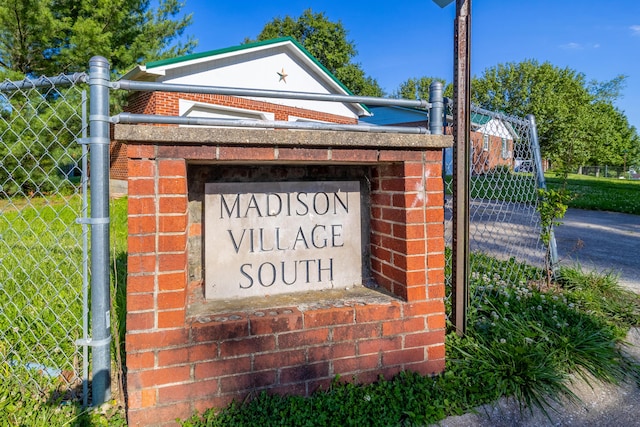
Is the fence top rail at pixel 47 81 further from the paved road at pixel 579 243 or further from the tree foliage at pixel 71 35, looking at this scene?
the tree foliage at pixel 71 35

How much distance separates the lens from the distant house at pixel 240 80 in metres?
9.29

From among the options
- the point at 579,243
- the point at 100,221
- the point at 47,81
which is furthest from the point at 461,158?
the point at 47,81

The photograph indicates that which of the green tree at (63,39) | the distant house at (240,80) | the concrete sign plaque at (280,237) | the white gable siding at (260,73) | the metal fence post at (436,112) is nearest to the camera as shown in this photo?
the concrete sign plaque at (280,237)

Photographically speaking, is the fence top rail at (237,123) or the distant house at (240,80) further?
the distant house at (240,80)

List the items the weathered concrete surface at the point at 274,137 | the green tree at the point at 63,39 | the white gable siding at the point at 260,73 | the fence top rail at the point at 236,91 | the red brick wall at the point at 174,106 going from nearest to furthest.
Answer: the weathered concrete surface at the point at 274,137, the fence top rail at the point at 236,91, the green tree at the point at 63,39, the red brick wall at the point at 174,106, the white gable siding at the point at 260,73

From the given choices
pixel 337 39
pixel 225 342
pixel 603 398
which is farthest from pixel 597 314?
pixel 337 39

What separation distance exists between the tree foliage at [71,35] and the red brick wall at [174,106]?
3.94 ft

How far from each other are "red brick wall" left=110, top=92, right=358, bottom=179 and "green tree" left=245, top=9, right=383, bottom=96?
23.5 meters

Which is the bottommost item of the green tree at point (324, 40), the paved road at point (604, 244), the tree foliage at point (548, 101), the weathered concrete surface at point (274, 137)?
the paved road at point (604, 244)

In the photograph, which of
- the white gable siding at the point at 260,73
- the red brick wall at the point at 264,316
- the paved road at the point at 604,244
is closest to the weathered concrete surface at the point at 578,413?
the red brick wall at the point at 264,316

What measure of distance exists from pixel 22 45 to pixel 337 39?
2979cm

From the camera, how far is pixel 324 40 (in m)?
34.8

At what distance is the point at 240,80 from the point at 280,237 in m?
9.70

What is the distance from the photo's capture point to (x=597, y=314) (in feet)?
9.86
